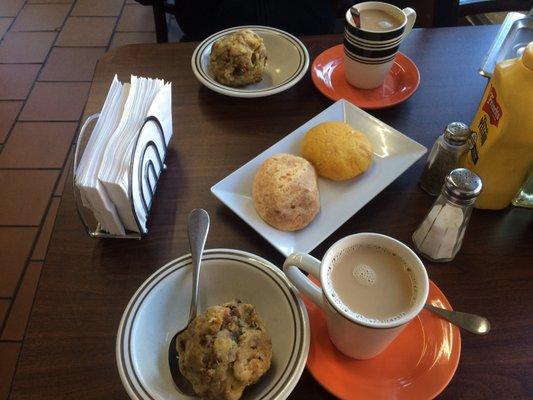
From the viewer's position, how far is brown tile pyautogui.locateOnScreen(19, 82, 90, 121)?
69.0 inches

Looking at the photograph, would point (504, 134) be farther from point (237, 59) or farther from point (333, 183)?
point (237, 59)

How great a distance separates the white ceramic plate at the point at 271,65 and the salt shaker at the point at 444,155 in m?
0.31

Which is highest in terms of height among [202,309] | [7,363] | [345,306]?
[345,306]

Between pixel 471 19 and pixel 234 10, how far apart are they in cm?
129

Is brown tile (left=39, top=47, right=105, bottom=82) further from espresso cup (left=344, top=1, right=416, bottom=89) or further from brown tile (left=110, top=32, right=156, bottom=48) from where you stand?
espresso cup (left=344, top=1, right=416, bottom=89)

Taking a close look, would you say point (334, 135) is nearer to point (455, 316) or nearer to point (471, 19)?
point (455, 316)

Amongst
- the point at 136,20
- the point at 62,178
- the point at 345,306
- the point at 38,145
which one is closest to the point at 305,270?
the point at 345,306

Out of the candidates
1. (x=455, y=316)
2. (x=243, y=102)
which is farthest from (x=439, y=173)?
(x=243, y=102)

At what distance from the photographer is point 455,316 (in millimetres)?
539

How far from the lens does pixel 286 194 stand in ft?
2.13

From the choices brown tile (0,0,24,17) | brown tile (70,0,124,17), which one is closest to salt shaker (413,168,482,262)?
brown tile (70,0,124,17)

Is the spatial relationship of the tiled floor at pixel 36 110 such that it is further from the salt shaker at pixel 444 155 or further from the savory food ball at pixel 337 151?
the salt shaker at pixel 444 155

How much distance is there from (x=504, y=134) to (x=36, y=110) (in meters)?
1.73

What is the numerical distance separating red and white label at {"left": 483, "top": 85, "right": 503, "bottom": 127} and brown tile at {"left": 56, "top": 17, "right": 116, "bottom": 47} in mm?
1852
